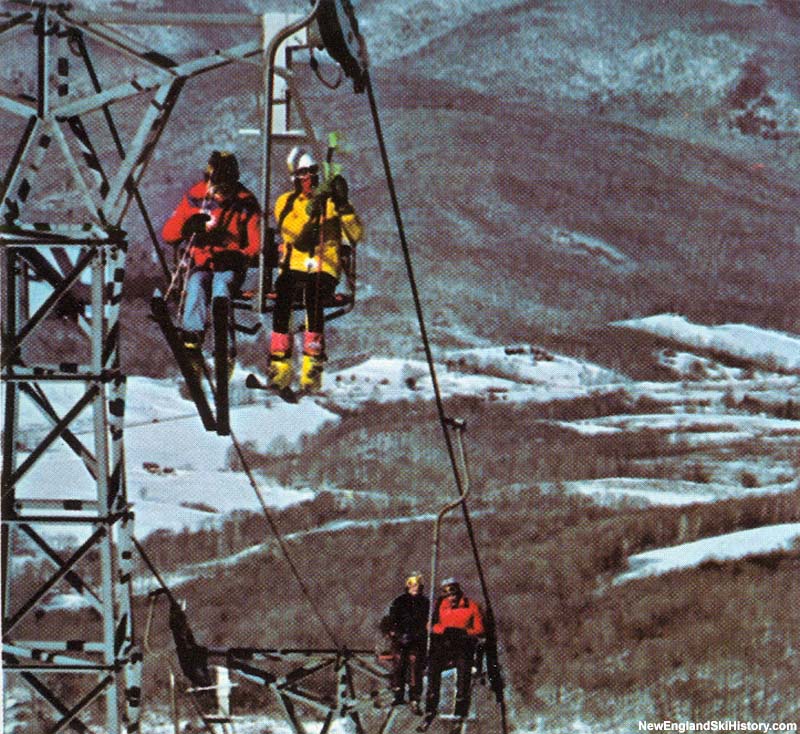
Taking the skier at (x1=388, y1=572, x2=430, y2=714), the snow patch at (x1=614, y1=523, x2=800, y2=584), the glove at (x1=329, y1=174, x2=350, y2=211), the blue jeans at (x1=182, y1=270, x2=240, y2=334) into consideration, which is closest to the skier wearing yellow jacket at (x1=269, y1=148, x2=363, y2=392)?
the glove at (x1=329, y1=174, x2=350, y2=211)

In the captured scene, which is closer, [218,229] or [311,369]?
[218,229]

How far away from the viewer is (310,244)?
665cm

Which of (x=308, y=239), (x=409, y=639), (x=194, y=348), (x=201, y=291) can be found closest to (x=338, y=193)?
(x=308, y=239)

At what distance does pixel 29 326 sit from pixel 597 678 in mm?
4227

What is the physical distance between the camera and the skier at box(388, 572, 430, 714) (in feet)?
25.9

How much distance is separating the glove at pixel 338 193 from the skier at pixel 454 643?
7.95ft

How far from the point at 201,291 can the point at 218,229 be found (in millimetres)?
294

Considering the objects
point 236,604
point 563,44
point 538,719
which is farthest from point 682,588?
point 563,44

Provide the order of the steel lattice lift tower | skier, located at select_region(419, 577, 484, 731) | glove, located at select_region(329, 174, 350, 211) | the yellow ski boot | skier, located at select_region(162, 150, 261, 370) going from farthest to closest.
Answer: skier, located at select_region(419, 577, 484, 731) → the yellow ski boot → skier, located at select_region(162, 150, 261, 370) → glove, located at select_region(329, 174, 350, 211) → the steel lattice lift tower

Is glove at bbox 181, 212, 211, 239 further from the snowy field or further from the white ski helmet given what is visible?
the snowy field

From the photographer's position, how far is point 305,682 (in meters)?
9.26

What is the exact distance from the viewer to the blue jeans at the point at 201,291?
6.81 meters

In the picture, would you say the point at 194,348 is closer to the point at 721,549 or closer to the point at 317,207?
the point at 317,207

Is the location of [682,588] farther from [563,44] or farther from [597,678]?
[563,44]
